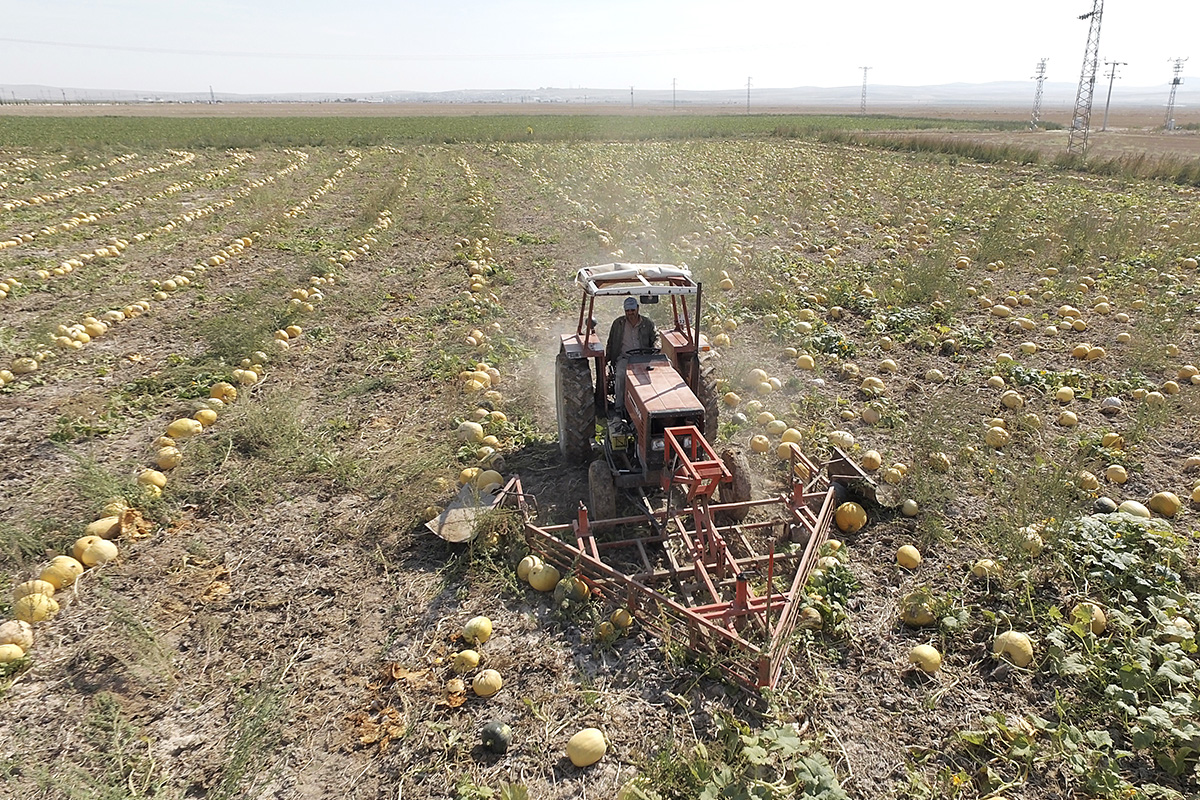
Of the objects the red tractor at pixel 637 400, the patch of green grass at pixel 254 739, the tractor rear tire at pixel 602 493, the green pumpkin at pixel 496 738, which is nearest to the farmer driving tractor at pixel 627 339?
the red tractor at pixel 637 400

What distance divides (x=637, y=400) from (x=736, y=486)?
114 centimetres

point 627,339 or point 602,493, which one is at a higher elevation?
point 627,339

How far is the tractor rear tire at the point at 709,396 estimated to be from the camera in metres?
6.14

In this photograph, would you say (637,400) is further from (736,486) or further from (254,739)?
(254,739)

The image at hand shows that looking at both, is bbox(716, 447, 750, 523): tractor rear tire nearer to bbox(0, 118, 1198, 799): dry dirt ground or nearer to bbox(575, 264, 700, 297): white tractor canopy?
bbox(0, 118, 1198, 799): dry dirt ground

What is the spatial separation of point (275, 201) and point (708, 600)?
20557 mm

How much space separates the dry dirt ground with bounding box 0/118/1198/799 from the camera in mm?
3826

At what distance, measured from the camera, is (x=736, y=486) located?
5.63 m

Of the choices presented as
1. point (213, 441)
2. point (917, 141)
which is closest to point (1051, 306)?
point (213, 441)

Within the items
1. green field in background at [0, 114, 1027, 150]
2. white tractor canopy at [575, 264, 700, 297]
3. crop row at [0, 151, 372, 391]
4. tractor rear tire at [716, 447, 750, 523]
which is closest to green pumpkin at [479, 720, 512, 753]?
tractor rear tire at [716, 447, 750, 523]

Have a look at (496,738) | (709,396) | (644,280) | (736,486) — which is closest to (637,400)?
(709,396)

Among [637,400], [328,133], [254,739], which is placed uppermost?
[328,133]

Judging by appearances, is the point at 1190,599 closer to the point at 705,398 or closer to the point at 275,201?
the point at 705,398

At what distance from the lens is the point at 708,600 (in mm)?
4918
